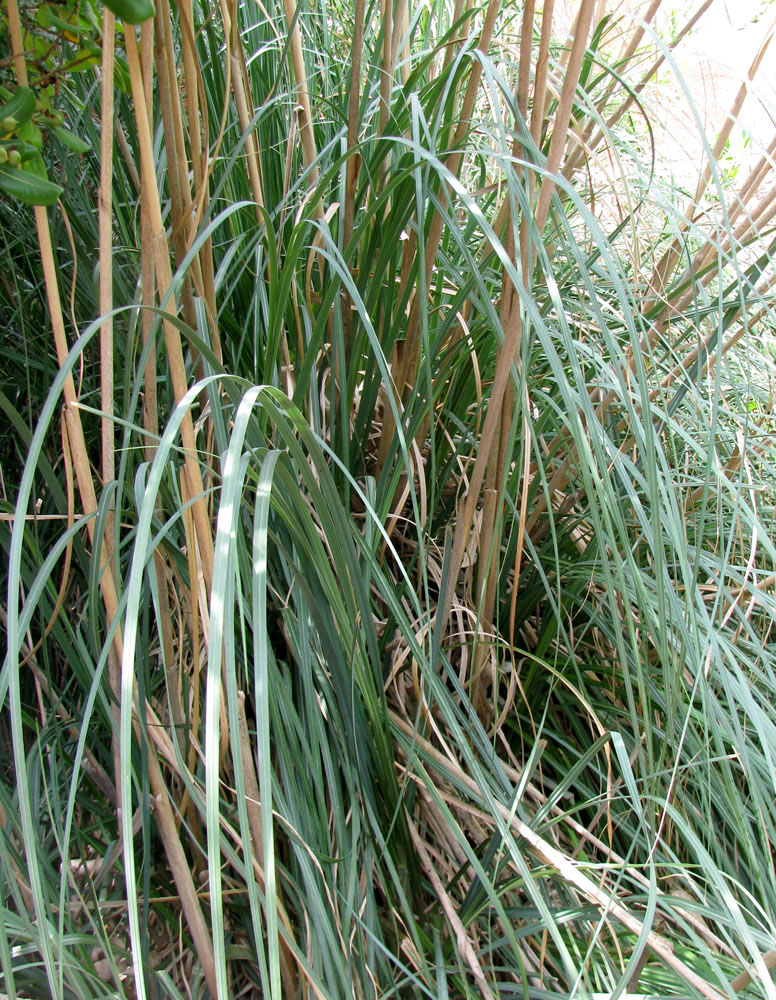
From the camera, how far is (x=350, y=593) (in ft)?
1.71

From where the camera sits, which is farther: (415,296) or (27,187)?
(415,296)

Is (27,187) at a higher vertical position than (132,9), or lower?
lower

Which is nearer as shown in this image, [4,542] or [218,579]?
[218,579]

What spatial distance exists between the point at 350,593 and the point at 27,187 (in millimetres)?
314

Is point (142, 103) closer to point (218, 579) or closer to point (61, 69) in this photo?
point (61, 69)

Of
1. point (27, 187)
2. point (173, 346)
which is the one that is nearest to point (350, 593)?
point (173, 346)

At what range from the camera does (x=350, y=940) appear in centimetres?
52

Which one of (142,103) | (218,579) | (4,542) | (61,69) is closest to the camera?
(218,579)

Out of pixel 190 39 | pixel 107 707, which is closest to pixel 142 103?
pixel 190 39

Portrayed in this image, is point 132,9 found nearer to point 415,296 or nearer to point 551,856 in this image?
point 415,296

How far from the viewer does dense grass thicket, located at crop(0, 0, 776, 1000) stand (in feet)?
1.50

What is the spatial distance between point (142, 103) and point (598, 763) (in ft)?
2.17

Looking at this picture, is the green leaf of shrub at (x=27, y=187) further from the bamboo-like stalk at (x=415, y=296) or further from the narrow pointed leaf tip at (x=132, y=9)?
the bamboo-like stalk at (x=415, y=296)

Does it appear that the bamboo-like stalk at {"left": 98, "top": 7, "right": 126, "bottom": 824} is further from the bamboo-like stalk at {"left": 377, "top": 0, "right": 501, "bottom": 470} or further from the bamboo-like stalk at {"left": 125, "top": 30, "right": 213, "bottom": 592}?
the bamboo-like stalk at {"left": 377, "top": 0, "right": 501, "bottom": 470}
